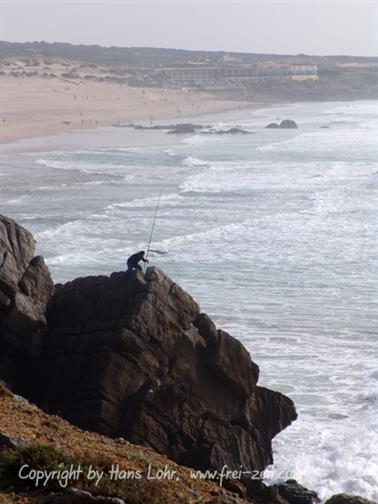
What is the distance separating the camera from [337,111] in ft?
253

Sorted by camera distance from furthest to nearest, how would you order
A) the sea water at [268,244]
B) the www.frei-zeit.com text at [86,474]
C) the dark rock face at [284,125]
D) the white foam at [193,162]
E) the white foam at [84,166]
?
the dark rock face at [284,125] < the white foam at [193,162] < the white foam at [84,166] < the sea water at [268,244] < the www.frei-zeit.com text at [86,474]

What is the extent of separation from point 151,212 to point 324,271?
24.3 feet

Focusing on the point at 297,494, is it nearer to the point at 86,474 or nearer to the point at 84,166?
the point at 86,474

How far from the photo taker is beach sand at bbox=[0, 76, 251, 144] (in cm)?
5312

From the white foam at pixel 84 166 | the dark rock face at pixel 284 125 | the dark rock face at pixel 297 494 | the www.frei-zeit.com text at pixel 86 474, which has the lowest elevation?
the dark rock face at pixel 297 494

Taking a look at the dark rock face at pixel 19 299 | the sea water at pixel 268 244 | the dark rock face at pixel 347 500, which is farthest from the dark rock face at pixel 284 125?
the dark rock face at pixel 347 500

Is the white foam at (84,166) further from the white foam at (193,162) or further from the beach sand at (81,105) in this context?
the beach sand at (81,105)

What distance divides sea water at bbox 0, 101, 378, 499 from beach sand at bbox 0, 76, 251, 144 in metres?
7.73

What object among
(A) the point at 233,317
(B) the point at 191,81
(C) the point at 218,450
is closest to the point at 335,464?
(C) the point at 218,450

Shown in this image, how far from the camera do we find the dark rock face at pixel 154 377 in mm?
11242

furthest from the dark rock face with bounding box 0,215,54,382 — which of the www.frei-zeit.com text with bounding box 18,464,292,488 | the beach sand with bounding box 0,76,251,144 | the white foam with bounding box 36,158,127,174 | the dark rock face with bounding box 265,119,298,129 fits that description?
the dark rock face with bounding box 265,119,298,129

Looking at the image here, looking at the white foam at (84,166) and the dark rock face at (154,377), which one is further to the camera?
the white foam at (84,166)

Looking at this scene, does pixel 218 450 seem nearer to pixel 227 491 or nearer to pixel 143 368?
pixel 143 368

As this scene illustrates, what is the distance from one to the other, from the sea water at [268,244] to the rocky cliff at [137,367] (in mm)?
794
